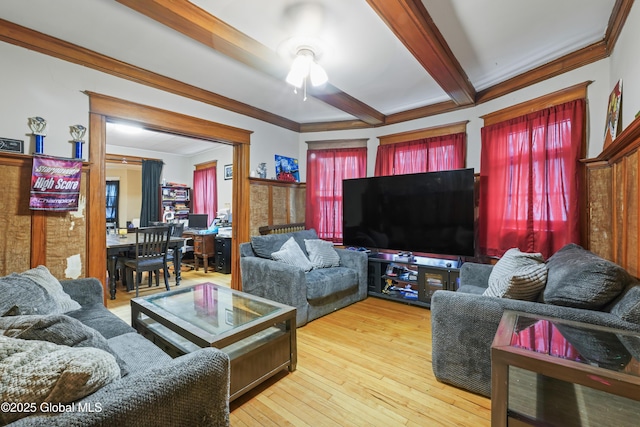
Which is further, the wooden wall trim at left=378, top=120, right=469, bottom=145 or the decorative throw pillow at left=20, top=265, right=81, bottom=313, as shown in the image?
the wooden wall trim at left=378, top=120, right=469, bottom=145

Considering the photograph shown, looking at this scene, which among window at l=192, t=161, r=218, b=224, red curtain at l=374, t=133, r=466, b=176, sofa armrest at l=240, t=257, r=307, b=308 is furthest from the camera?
window at l=192, t=161, r=218, b=224

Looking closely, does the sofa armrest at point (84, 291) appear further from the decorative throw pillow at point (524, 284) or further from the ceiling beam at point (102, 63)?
the decorative throw pillow at point (524, 284)

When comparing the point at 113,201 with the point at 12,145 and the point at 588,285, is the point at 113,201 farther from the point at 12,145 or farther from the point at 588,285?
the point at 588,285

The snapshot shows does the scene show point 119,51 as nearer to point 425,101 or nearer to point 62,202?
point 62,202

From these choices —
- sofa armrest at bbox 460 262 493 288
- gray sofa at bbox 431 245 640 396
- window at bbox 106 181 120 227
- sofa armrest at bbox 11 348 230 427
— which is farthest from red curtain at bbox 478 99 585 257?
window at bbox 106 181 120 227

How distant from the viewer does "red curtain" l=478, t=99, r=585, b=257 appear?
2527mm

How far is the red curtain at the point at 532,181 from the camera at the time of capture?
8.29ft

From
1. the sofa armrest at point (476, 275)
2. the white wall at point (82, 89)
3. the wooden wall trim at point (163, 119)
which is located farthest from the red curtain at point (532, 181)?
the wooden wall trim at point (163, 119)

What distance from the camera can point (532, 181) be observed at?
2799mm

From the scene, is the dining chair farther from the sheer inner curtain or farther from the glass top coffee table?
the sheer inner curtain

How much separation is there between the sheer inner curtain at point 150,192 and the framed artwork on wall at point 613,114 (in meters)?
7.85

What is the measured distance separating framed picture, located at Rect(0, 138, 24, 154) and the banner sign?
12 cm

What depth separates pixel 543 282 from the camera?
5.47ft

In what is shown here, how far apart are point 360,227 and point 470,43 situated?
2.34 m
